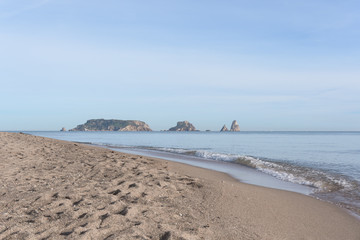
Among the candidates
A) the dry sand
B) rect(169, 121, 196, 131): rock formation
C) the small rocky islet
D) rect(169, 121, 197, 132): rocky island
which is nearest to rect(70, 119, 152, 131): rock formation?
the small rocky islet

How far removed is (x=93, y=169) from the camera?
7934 millimetres

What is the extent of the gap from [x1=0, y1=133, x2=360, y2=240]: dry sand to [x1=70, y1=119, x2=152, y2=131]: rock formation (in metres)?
183

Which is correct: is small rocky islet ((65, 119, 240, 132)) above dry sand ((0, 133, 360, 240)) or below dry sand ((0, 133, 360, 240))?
above

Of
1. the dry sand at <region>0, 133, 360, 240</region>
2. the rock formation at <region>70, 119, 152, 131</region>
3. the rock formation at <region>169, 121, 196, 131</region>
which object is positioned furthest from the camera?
the rock formation at <region>169, 121, 196, 131</region>

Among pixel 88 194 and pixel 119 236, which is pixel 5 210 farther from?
pixel 119 236

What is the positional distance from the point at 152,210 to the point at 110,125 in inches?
7558

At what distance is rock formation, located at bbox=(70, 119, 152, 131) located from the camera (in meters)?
188

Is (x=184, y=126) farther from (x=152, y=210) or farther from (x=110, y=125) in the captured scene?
(x=152, y=210)

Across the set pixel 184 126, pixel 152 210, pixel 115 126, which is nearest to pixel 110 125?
pixel 115 126

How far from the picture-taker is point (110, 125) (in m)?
190

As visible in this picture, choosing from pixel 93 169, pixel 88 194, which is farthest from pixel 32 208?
pixel 93 169

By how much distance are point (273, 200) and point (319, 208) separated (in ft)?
2.87

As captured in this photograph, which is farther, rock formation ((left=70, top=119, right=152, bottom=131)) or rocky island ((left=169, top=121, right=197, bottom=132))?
rocky island ((left=169, top=121, right=197, bottom=132))

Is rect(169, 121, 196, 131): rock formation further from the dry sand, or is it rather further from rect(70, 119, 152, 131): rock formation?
the dry sand
